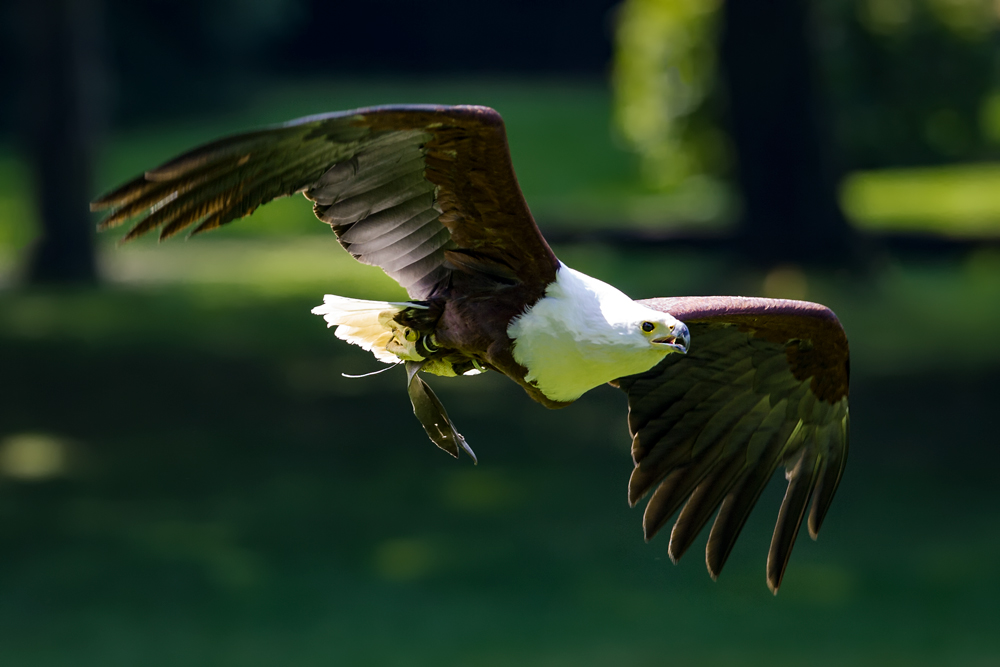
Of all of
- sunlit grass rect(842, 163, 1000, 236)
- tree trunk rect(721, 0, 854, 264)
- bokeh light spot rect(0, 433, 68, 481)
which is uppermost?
tree trunk rect(721, 0, 854, 264)

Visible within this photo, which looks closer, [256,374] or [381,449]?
[381,449]

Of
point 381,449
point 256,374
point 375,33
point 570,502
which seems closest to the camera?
point 570,502

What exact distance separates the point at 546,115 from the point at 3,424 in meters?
17.3

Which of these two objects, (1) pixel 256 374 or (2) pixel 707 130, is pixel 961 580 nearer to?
(1) pixel 256 374

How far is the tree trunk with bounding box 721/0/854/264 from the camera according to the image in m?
14.9

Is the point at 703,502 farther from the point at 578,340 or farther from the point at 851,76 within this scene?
the point at 851,76

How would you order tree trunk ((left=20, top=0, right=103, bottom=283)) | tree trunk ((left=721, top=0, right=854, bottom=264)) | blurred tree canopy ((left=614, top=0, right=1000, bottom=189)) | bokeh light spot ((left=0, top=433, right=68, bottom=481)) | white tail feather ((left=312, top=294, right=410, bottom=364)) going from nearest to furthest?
white tail feather ((left=312, top=294, right=410, bottom=364)) → bokeh light spot ((left=0, top=433, right=68, bottom=481)) → tree trunk ((left=721, top=0, right=854, bottom=264)) → tree trunk ((left=20, top=0, right=103, bottom=283)) → blurred tree canopy ((left=614, top=0, right=1000, bottom=189))

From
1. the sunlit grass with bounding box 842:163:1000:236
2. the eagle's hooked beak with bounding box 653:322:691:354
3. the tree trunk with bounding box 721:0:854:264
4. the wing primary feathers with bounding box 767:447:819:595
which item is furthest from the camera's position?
the sunlit grass with bounding box 842:163:1000:236

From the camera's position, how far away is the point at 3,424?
486 inches

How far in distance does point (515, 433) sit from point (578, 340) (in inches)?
322

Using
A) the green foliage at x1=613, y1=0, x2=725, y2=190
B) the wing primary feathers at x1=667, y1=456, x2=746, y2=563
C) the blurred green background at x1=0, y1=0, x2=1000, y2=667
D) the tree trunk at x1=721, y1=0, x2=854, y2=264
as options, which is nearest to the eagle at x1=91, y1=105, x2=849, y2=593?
the wing primary feathers at x1=667, y1=456, x2=746, y2=563

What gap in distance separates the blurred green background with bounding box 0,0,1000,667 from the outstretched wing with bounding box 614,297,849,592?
124 inches

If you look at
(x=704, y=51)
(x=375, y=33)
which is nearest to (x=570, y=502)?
(x=704, y=51)

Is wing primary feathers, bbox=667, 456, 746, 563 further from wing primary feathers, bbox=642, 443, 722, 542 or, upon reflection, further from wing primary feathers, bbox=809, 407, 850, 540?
wing primary feathers, bbox=809, 407, 850, 540
